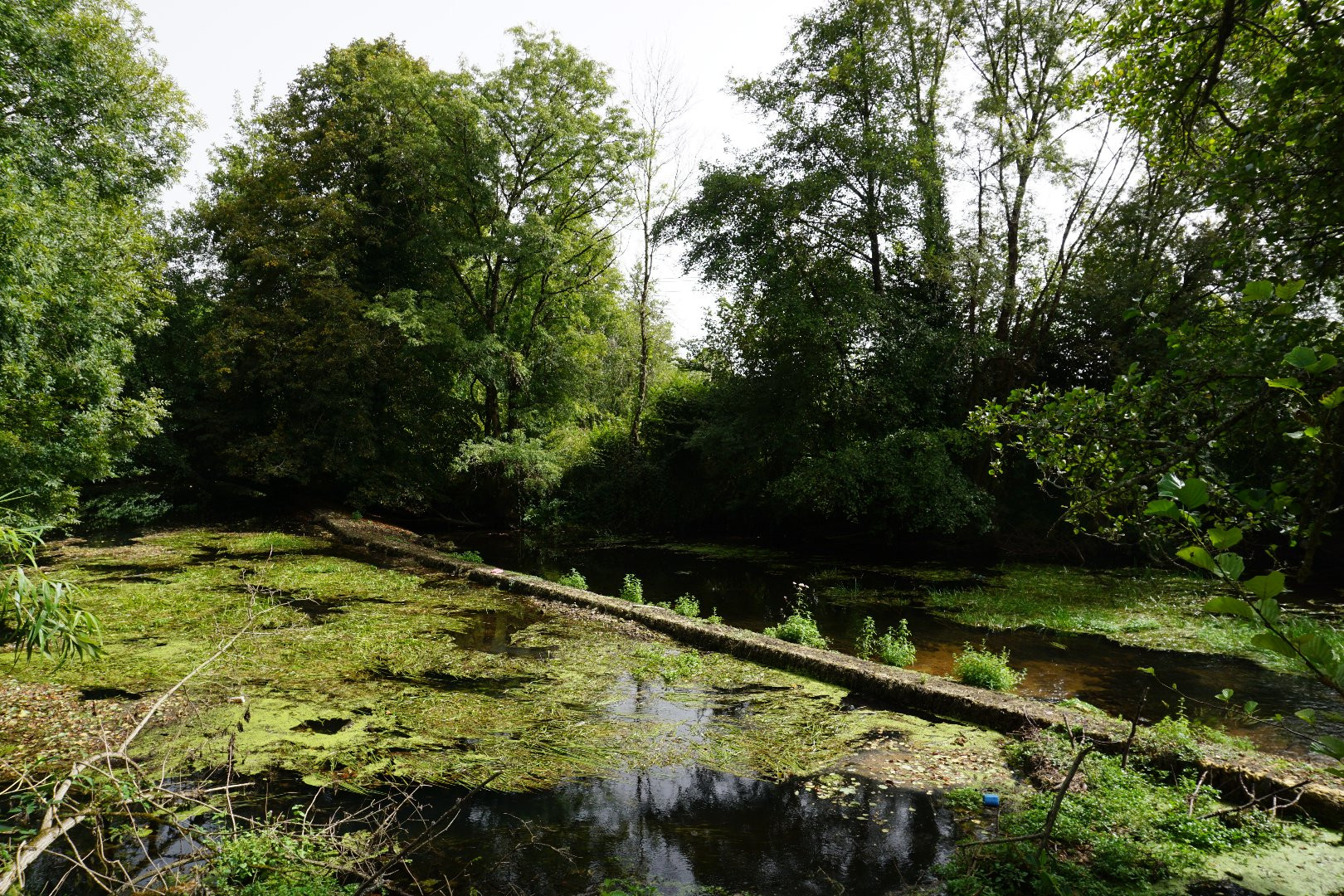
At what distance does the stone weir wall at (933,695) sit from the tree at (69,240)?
6.16 meters

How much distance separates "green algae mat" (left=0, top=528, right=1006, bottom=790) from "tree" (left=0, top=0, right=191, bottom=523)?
1.92m

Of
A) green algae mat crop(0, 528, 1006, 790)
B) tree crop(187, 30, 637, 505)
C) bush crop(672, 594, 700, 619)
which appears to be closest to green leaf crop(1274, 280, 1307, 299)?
green algae mat crop(0, 528, 1006, 790)

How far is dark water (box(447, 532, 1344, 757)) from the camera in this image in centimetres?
618

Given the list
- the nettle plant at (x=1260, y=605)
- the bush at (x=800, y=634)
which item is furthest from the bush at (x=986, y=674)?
the nettle plant at (x=1260, y=605)

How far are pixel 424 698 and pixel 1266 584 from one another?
594 cm

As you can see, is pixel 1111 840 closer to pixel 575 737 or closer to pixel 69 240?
pixel 575 737

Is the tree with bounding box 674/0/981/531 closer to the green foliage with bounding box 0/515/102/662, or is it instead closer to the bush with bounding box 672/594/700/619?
the bush with bounding box 672/594/700/619

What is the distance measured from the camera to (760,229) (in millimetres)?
14703

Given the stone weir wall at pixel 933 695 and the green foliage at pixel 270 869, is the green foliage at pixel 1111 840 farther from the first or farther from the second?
the green foliage at pixel 270 869

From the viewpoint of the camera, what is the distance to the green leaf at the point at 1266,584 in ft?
3.55

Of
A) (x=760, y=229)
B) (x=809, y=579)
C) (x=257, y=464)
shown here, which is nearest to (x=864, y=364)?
(x=760, y=229)

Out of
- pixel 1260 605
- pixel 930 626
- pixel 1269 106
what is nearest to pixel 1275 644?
pixel 1260 605

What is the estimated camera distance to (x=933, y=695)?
18.8ft

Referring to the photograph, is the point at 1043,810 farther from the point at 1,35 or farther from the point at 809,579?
the point at 1,35
